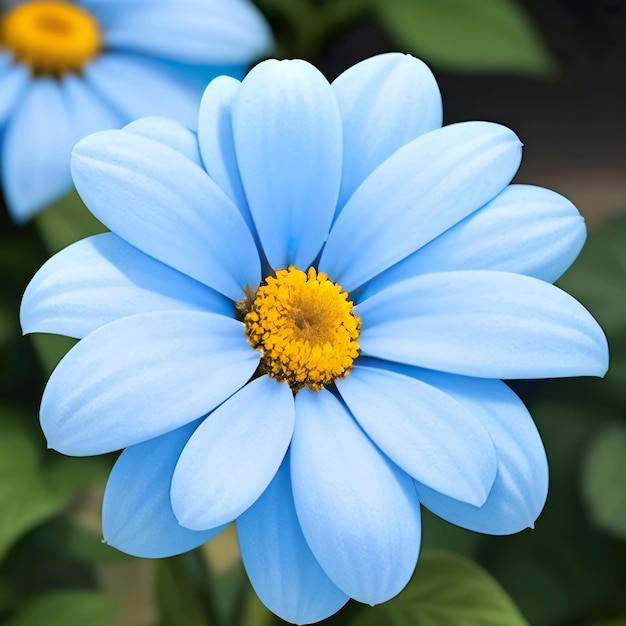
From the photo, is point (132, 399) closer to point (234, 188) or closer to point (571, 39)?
point (234, 188)

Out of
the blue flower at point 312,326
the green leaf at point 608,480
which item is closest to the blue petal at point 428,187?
the blue flower at point 312,326

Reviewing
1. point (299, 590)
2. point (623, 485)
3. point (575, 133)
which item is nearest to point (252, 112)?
point (299, 590)

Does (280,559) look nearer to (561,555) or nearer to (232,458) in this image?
(232,458)

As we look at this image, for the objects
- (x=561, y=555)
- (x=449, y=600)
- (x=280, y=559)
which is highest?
(x=280, y=559)

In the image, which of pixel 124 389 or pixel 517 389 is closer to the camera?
pixel 124 389

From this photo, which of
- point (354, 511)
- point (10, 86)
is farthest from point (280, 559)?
point (10, 86)

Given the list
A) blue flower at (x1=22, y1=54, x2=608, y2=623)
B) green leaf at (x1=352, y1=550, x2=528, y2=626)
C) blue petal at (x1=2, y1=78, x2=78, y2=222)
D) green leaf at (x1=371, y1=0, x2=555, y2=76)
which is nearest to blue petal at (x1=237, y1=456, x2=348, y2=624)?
blue flower at (x1=22, y1=54, x2=608, y2=623)

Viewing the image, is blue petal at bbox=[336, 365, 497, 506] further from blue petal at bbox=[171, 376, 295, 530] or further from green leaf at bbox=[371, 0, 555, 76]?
green leaf at bbox=[371, 0, 555, 76]
